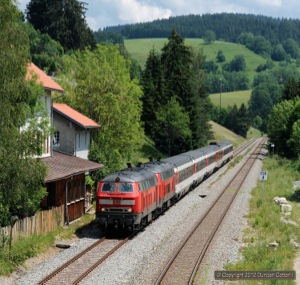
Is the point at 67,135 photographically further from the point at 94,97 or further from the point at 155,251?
the point at 155,251

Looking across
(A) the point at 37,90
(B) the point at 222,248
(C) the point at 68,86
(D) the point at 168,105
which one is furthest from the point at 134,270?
(D) the point at 168,105

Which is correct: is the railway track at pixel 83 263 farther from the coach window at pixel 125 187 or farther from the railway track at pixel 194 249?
the railway track at pixel 194 249

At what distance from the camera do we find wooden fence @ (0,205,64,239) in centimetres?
2252

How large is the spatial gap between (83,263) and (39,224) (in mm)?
4615

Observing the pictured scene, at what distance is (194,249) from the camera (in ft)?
77.2

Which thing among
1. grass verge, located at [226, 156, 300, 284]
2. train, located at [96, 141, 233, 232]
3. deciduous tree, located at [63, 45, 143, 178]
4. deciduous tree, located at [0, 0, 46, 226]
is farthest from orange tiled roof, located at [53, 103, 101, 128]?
deciduous tree, located at [0, 0, 46, 226]

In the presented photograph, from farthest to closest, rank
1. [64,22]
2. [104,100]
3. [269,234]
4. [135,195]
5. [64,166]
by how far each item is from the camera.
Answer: [64,22], [104,100], [64,166], [269,234], [135,195]

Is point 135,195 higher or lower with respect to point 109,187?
lower

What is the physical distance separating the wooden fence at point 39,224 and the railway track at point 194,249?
6167mm

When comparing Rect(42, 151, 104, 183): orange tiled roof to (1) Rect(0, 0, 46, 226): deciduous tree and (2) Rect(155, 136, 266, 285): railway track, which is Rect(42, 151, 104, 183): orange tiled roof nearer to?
(1) Rect(0, 0, 46, 226): deciduous tree

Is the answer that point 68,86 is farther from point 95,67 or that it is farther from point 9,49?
point 9,49

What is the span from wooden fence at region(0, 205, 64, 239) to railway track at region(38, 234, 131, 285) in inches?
101

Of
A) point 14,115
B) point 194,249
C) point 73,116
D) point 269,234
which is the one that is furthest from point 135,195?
point 73,116

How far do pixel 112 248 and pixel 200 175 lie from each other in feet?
89.1
